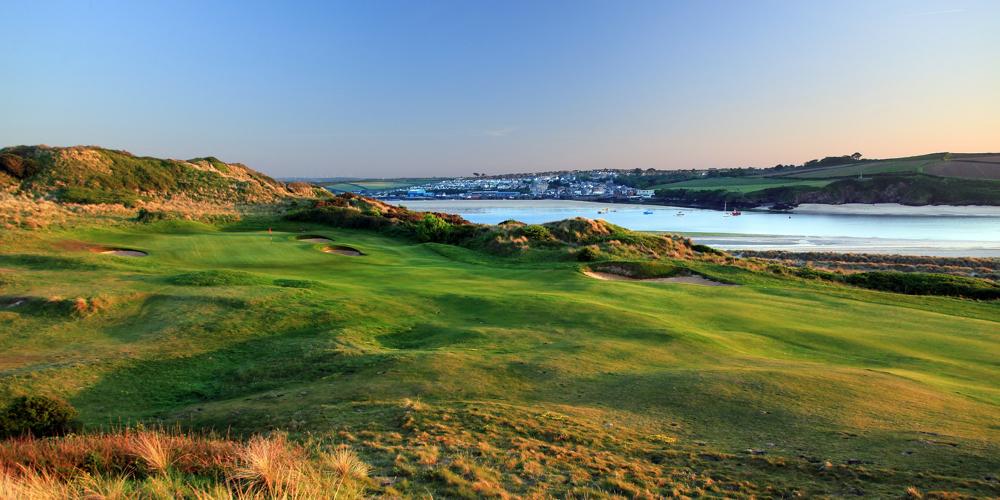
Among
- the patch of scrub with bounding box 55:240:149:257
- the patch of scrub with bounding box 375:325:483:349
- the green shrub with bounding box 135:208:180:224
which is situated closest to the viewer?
the patch of scrub with bounding box 375:325:483:349

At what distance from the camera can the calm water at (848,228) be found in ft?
223

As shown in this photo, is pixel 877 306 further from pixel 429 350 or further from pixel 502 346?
pixel 429 350

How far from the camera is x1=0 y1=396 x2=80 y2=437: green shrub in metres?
9.33

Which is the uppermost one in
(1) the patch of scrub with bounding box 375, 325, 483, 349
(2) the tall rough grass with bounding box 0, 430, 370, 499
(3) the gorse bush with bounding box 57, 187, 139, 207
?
(3) the gorse bush with bounding box 57, 187, 139, 207

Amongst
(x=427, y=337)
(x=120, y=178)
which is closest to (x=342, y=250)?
(x=427, y=337)

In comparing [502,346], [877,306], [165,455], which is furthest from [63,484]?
[877,306]

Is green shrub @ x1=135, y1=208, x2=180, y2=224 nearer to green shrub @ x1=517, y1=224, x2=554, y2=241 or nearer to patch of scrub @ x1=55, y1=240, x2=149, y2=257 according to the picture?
patch of scrub @ x1=55, y1=240, x2=149, y2=257

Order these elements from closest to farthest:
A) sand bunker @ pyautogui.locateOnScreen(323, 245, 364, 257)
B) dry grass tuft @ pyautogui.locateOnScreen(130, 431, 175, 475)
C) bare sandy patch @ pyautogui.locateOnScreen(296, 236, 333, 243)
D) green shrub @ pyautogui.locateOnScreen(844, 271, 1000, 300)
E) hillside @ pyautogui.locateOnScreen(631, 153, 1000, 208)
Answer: dry grass tuft @ pyautogui.locateOnScreen(130, 431, 175, 475), green shrub @ pyautogui.locateOnScreen(844, 271, 1000, 300), sand bunker @ pyautogui.locateOnScreen(323, 245, 364, 257), bare sandy patch @ pyautogui.locateOnScreen(296, 236, 333, 243), hillside @ pyautogui.locateOnScreen(631, 153, 1000, 208)

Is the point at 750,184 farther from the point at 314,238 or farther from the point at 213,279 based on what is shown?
the point at 213,279

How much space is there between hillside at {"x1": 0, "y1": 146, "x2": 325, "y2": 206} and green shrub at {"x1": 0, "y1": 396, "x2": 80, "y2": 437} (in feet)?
195

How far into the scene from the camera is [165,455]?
6.68 meters

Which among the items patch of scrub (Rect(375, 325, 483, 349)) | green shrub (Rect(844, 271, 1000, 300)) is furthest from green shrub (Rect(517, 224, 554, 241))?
patch of scrub (Rect(375, 325, 483, 349))

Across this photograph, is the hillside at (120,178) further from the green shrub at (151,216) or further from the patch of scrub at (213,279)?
the patch of scrub at (213,279)

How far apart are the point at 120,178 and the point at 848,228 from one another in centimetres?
10186
